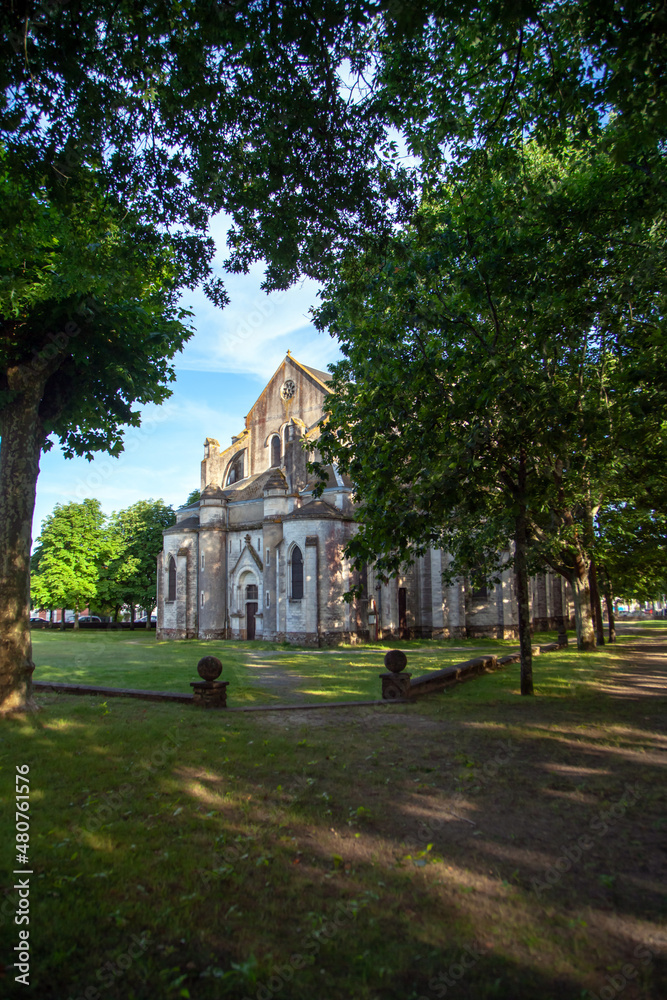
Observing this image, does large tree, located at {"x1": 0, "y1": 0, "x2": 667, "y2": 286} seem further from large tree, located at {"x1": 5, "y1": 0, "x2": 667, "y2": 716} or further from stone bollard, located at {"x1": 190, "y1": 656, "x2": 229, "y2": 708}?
stone bollard, located at {"x1": 190, "y1": 656, "x2": 229, "y2": 708}

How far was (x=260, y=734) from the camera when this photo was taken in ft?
29.2

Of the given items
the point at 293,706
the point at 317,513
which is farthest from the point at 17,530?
the point at 317,513

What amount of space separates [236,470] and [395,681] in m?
30.2

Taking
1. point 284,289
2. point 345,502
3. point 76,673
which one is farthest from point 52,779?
point 345,502

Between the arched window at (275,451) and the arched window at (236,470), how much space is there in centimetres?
263

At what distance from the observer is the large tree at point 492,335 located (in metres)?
8.59

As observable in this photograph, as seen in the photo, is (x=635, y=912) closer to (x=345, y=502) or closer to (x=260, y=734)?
(x=260, y=734)

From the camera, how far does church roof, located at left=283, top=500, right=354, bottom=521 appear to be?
30.5m

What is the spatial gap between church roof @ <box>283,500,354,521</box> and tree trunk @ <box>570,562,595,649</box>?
1195 cm

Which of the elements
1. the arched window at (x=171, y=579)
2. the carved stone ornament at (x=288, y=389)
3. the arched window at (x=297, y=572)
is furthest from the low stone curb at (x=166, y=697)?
the carved stone ornament at (x=288, y=389)

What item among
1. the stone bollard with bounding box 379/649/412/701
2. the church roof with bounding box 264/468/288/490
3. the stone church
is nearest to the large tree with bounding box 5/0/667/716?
A: the stone bollard with bounding box 379/649/412/701

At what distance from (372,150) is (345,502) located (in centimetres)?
2534

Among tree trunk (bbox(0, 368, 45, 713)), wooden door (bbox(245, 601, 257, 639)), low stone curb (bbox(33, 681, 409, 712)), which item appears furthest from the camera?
wooden door (bbox(245, 601, 257, 639))

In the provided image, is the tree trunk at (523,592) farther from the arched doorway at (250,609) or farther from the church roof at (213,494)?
the church roof at (213,494)
